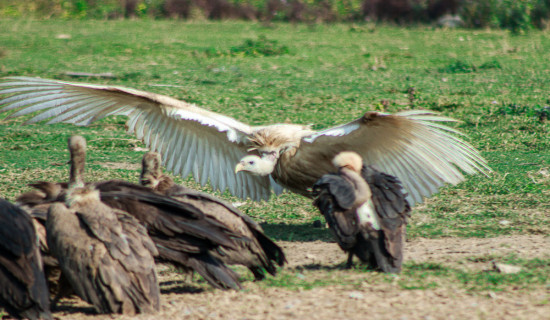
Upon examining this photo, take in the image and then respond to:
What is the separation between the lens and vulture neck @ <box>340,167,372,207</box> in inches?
176

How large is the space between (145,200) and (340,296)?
123 cm

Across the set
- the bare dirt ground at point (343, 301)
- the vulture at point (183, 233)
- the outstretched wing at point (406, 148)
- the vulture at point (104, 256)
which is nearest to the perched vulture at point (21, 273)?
the vulture at point (104, 256)

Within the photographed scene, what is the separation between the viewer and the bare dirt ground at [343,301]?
12.1 ft

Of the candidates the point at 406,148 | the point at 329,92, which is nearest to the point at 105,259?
the point at 406,148

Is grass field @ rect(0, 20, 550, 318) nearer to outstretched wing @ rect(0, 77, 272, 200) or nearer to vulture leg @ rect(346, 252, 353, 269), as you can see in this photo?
vulture leg @ rect(346, 252, 353, 269)

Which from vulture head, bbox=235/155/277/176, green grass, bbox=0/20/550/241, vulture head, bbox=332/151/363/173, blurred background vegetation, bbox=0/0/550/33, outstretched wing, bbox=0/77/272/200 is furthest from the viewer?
blurred background vegetation, bbox=0/0/550/33

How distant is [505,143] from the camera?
8211 millimetres

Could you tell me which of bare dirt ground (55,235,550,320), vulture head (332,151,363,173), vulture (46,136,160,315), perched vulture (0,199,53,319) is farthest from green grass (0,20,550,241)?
perched vulture (0,199,53,319)

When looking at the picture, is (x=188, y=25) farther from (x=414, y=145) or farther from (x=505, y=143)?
(x=414, y=145)

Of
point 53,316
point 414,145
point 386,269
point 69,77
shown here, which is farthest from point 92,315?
point 69,77

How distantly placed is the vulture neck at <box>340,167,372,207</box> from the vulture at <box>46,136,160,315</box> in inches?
48.5

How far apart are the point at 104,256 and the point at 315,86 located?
810cm

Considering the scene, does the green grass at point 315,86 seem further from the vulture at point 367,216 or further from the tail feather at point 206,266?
the tail feather at point 206,266

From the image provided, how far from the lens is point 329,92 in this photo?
11.1 metres
